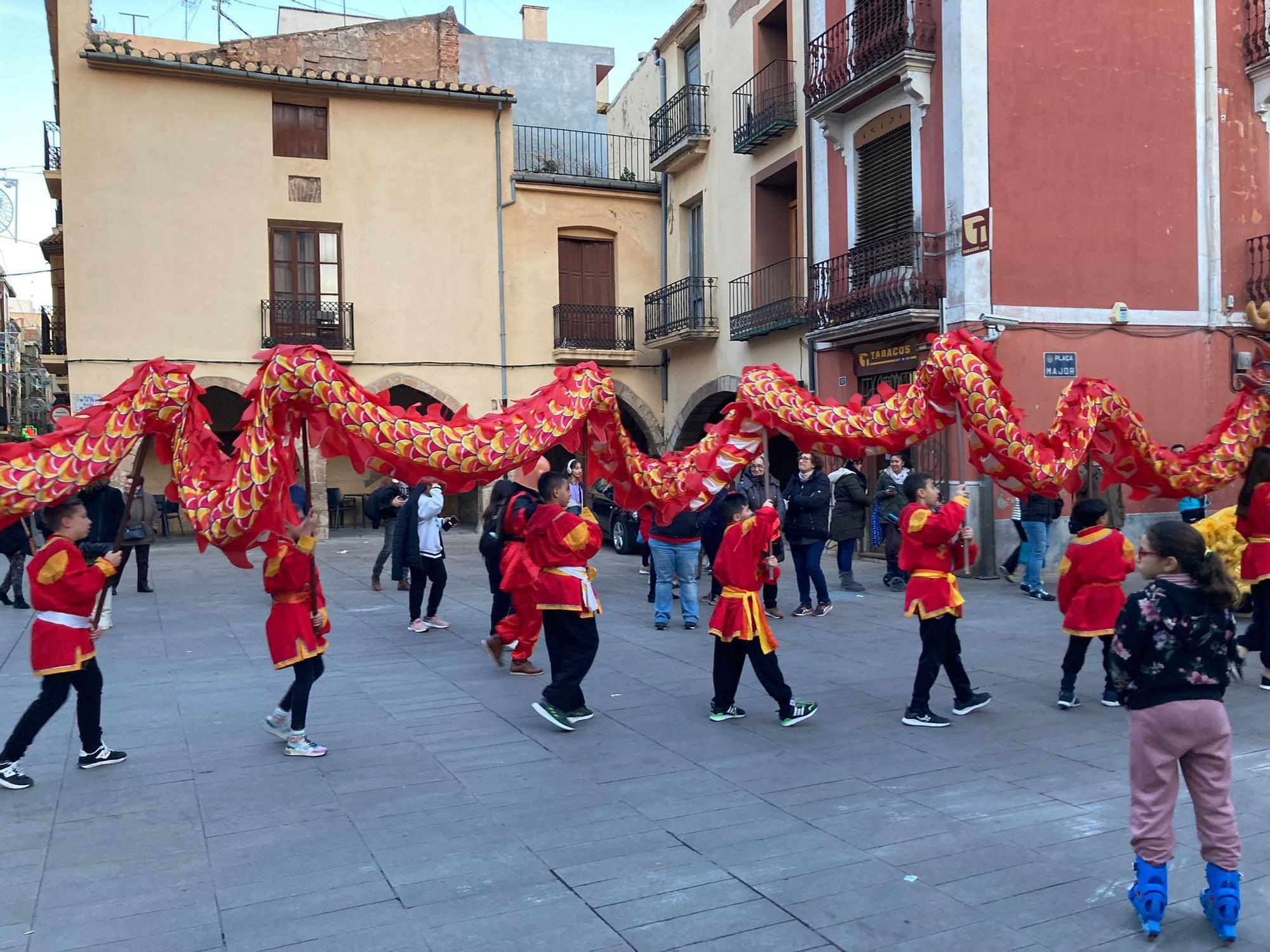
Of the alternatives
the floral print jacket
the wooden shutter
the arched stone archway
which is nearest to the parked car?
the arched stone archway

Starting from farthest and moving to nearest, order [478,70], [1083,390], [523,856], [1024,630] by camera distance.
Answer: [478,70], [1024,630], [1083,390], [523,856]

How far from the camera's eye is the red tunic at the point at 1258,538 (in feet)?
22.6

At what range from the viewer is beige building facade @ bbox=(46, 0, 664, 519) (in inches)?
707

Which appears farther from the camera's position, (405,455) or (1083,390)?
(1083,390)

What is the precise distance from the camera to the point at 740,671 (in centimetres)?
639

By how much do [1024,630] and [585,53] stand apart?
19.8 metres

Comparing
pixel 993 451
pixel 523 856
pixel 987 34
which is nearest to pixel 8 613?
pixel 523 856

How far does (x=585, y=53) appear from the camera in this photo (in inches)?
973

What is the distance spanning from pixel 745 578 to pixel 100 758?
3.79 meters

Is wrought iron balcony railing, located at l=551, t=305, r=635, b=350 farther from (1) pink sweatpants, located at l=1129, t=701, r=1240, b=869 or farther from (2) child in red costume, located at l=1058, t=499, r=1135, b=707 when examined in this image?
(1) pink sweatpants, located at l=1129, t=701, r=1240, b=869

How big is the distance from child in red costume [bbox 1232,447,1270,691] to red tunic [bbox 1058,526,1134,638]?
108cm

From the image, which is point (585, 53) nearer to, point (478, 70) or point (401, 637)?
point (478, 70)

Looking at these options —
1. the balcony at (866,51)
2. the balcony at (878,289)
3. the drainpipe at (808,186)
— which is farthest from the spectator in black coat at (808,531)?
the balcony at (866,51)

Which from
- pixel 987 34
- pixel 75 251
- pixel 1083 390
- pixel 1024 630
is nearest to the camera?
pixel 1083 390
